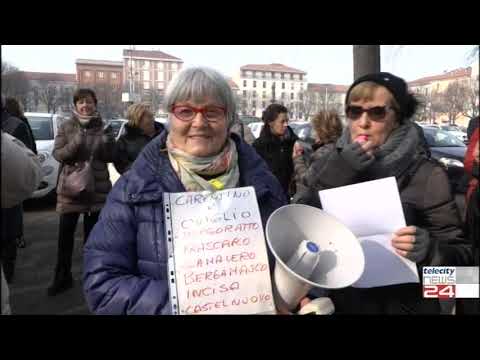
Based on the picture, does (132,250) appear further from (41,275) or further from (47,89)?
(41,275)

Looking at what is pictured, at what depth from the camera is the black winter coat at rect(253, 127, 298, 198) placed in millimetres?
3857

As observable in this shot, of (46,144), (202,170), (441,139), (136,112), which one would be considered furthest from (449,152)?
(46,144)

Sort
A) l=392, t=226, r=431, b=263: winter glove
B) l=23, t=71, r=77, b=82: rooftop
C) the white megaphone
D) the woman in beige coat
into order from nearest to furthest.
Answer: the white megaphone → l=392, t=226, r=431, b=263: winter glove → l=23, t=71, r=77, b=82: rooftop → the woman in beige coat

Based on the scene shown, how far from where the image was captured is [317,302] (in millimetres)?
1258

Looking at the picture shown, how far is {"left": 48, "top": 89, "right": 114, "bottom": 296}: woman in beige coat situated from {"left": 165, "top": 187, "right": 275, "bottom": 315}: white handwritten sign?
2.24 metres

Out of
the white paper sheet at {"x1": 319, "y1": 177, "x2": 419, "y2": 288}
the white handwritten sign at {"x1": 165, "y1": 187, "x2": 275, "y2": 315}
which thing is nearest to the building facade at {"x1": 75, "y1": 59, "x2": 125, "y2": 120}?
the white handwritten sign at {"x1": 165, "y1": 187, "x2": 275, "y2": 315}

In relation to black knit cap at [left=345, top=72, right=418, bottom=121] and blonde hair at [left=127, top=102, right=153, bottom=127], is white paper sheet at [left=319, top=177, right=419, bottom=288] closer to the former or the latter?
black knit cap at [left=345, top=72, right=418, bottom=121]

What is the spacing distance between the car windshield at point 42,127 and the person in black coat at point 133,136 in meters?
3.45

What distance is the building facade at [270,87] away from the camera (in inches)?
69.0

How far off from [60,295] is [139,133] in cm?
149

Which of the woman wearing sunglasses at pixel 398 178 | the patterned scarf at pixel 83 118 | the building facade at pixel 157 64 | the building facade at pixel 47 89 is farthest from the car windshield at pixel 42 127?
the woman wearing sunglasses at pixel 398 178

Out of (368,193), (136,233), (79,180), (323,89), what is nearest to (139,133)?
(79,180)

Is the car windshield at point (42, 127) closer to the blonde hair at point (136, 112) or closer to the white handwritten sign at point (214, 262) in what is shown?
the blonde hair at point (136, 112)
